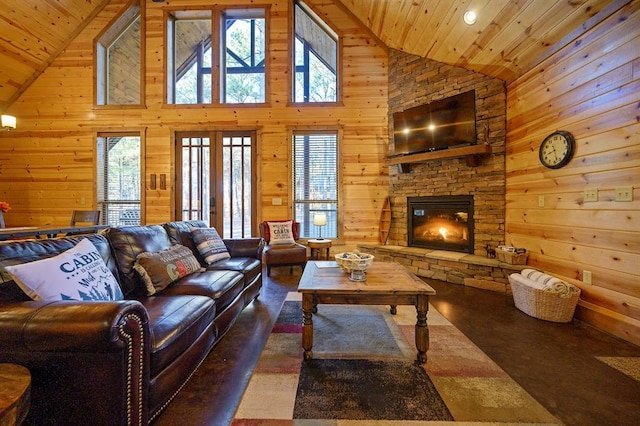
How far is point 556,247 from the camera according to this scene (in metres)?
2.88

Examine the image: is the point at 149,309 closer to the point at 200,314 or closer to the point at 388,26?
the point at 200,314

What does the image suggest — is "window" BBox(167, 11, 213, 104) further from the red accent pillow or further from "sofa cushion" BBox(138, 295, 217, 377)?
"sofa cushion" BBox(138, 295, 217, 377)

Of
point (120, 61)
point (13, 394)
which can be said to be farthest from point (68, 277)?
point (120, 61)

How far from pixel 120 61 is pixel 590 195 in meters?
7.74

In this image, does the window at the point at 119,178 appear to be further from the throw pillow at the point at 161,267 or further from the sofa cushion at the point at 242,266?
the throw pillow at the point at 161,267

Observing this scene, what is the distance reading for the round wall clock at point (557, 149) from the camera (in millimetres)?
2680

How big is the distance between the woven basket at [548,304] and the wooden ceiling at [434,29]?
97.3 inches

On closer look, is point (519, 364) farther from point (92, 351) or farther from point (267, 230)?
point (267, 230)

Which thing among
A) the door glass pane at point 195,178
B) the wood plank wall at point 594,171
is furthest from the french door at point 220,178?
the wood plank wall at point 594,171

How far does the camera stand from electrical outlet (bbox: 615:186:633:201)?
7.18 ft

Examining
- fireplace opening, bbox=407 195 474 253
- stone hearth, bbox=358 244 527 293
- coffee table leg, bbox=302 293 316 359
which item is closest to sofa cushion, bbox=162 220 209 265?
coffee table leg, bbox=302 293 316 359

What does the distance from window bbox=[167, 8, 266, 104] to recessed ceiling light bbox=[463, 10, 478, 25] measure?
3.43 metres

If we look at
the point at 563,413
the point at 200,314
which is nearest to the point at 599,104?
the point at 563,413

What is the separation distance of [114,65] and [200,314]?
246 inches
